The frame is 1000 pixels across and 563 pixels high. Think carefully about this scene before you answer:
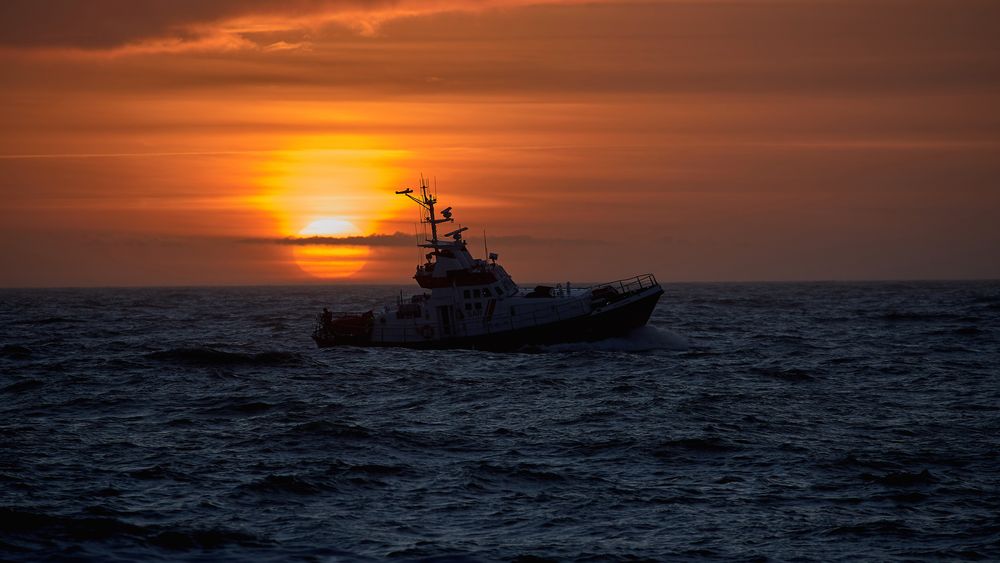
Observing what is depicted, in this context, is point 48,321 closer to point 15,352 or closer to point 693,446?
point 15,352

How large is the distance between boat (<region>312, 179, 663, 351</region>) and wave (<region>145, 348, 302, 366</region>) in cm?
681

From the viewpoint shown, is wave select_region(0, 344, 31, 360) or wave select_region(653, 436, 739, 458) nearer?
wave select_region(653, 436, 739, 458)

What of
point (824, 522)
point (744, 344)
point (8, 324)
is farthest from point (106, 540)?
point (8, 324)

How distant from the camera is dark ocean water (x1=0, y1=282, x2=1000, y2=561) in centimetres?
1933

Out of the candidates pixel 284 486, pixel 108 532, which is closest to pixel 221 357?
pixel 284 486

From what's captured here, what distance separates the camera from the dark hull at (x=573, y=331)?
53281 millimetres

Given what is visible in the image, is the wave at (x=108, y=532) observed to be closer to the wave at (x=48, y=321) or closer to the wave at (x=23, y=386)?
the wave at (x=23, y=386)

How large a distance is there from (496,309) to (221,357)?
15.6 m

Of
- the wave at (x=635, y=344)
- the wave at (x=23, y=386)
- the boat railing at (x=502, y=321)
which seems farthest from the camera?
the wave at (x=635, y=344)

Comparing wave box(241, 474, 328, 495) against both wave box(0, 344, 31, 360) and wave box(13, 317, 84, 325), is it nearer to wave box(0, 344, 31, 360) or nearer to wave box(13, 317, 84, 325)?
wave box(0, 344, 31, 360)

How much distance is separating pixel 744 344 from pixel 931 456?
3807 cm

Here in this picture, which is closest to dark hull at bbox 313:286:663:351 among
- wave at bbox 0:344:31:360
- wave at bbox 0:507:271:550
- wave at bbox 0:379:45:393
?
wave at bbox 0:379:45:393

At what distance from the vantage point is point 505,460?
→ 26016mm

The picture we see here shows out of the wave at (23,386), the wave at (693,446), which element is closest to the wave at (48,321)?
the wave at (23,386)
